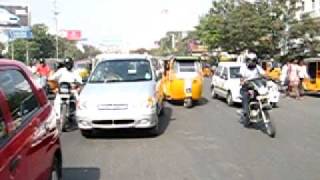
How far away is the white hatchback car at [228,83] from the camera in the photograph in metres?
19.4

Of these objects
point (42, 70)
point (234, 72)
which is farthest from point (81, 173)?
point (42, 70)

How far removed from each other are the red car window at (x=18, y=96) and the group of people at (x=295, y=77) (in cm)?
1979

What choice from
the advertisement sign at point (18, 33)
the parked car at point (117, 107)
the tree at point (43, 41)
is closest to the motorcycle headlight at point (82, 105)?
the parked car at point (117, 107)

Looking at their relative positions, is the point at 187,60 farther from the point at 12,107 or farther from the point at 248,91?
the point at 12,107

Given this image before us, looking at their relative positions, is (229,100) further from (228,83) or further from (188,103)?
(188,103)

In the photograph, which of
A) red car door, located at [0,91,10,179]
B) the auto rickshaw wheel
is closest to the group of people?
the auto rickshaw wheel

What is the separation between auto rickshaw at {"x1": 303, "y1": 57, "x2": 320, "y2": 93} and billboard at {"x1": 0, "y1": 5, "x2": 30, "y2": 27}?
52.0 metres

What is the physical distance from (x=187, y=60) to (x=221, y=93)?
1952 millimetres

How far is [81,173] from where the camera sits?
8.16 meters

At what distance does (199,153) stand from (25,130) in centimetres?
535

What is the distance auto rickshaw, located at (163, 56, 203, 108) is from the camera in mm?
19484

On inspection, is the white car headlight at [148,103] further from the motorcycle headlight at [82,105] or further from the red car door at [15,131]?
the red car door at [15,131]

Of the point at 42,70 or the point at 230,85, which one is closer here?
the point at 230,85

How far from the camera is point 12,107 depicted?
4863 mm
